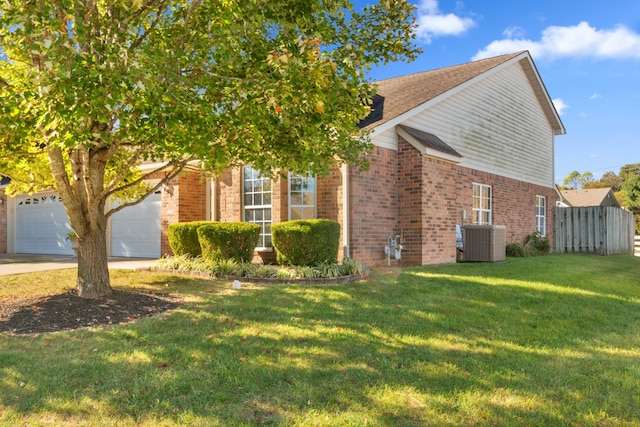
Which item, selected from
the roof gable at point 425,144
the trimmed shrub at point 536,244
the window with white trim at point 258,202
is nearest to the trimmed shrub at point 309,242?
the window with white trim at point 258,202

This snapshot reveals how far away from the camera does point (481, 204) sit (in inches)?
627

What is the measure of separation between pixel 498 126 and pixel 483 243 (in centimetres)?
615

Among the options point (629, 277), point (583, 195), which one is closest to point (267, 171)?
point (629, 277)

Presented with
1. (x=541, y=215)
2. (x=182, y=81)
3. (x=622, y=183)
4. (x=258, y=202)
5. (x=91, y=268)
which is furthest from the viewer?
(x=622, y=183)

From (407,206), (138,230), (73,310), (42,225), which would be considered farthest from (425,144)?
(42,225)

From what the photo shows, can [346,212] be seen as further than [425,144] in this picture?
No

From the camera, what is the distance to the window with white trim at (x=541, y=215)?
20339 millimetres

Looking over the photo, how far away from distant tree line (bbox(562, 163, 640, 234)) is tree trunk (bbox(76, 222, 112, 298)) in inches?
1610

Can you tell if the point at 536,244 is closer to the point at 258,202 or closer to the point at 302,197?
the point at 302,197

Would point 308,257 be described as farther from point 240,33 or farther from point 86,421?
point 86,421

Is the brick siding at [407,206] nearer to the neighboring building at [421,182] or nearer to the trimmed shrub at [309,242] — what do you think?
the neighboring building at [421,182]

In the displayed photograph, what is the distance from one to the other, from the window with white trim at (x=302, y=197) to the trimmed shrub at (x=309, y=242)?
182 cm

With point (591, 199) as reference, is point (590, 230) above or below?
below

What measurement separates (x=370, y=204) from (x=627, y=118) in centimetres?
4368
